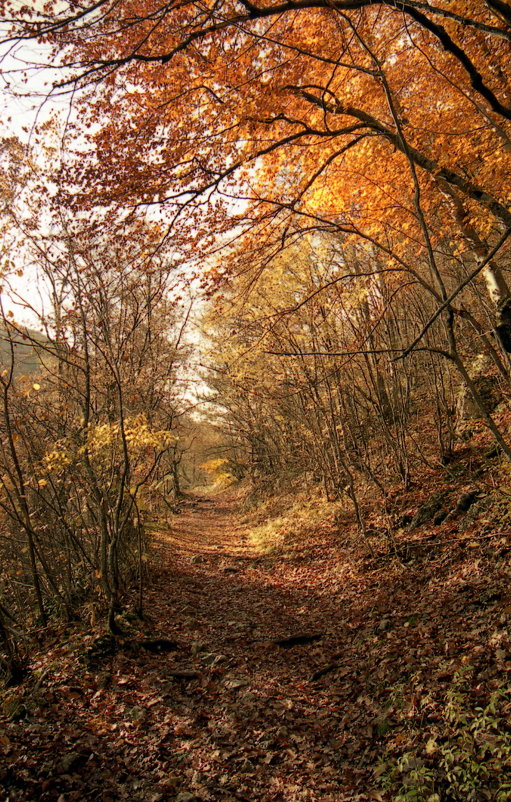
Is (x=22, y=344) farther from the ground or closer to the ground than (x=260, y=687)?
farther from the ground

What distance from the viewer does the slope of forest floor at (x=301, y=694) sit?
10.5 feet

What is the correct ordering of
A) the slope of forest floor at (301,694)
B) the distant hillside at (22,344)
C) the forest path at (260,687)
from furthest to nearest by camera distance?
the distant hillside at (22,344), the forest path at (260,687), the slope of forest floor at (301,694)

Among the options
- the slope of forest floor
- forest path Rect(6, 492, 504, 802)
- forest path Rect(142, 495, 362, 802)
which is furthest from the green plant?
forest path Rect(142, 495, 362, 802)

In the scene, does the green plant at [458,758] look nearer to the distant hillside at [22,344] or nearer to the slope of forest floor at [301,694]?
the slope of forest floor at [301,694]

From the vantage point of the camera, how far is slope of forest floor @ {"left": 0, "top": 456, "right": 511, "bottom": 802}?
10.5 feet

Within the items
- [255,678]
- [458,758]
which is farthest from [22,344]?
[458,758]

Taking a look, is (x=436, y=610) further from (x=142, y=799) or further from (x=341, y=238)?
(x=341, y=238)

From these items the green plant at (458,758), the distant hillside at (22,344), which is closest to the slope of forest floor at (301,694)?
the green plant at (458,758)

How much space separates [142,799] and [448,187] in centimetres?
879

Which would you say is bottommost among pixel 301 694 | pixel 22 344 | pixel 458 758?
pixel 301 694

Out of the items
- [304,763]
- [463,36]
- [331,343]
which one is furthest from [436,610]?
[463,36]

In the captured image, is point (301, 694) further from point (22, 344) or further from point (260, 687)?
point (22, 344)

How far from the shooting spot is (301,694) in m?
4.50

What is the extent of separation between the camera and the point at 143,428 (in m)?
6.34
